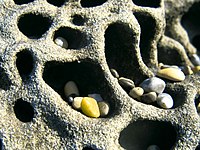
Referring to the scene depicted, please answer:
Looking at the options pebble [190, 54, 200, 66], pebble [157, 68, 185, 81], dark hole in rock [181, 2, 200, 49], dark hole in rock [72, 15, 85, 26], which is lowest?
pebble [190, 54, 200, 66]

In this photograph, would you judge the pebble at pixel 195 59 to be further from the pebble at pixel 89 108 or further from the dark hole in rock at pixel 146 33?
the pebble at pixel 89 108

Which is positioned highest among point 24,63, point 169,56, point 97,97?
point 24,63

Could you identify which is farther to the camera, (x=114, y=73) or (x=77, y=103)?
(x=114, y=73)

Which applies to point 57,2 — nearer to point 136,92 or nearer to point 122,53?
point 122,53

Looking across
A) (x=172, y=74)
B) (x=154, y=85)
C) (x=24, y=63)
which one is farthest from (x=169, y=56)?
(x=24, y=63)

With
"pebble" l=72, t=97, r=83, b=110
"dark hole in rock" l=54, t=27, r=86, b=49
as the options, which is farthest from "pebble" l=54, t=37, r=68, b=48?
"pebble" l=72, t=97, r=83, b=110

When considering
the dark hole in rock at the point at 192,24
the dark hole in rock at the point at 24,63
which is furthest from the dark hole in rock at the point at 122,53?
the dark hole in rock at the point at 192,24

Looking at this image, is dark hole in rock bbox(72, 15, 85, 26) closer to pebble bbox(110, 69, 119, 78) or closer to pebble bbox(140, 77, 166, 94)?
pebble bbox(110, 69, 119, 78)
